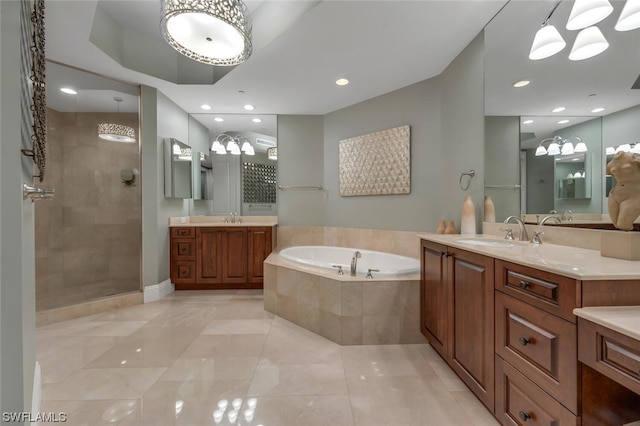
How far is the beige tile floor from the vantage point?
1.33 metres

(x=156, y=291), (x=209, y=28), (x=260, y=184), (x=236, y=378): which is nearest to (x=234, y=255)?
(x=156, y=291)

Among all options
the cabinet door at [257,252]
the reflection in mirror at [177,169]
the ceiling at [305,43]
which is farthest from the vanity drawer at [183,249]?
the ceiling at [305,43]

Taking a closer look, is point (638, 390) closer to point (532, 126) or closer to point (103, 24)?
point (532, 126)

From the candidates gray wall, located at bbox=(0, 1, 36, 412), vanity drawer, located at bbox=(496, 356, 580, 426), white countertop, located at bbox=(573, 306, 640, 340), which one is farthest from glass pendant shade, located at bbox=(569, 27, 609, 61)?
gray wall, located at bbox=(0, 1, 36, 412)

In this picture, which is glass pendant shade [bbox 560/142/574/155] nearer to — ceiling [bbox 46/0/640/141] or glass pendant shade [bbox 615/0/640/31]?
ceiling [bbox 46/0/640/141]

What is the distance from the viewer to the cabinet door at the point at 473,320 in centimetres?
125

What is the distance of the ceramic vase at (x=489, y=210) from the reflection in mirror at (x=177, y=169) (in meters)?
3.51

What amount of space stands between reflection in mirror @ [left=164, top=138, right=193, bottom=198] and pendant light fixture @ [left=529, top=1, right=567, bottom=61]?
3.67 metres

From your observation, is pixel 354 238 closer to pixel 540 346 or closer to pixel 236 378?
pixel 236 378

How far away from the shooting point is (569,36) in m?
1.47

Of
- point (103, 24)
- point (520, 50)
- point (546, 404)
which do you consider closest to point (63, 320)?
point (103, 24)

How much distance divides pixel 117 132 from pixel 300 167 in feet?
7.35

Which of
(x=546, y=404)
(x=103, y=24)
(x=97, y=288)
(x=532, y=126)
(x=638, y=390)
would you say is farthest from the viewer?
(x=97, y=288)

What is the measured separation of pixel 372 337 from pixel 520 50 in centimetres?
242
